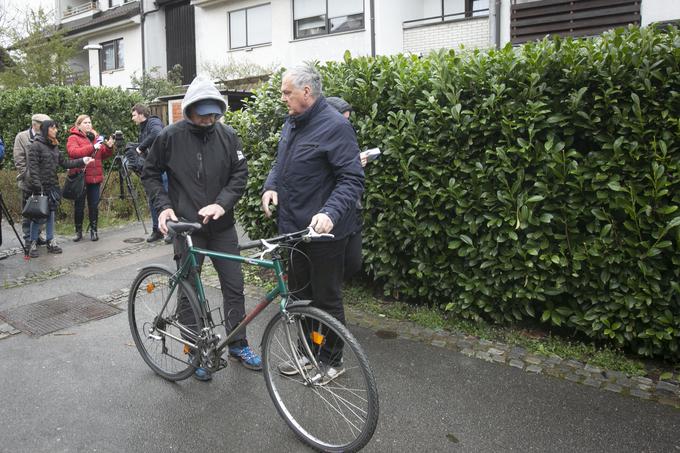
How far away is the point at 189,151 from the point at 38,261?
500 cm

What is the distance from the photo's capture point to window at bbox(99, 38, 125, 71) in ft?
91.1

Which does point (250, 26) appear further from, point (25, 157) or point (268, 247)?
point (268, 247)

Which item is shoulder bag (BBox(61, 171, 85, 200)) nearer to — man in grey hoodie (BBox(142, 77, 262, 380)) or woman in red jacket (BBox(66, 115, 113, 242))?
woman in red jacket (BBox(66, 115, 113, 242))

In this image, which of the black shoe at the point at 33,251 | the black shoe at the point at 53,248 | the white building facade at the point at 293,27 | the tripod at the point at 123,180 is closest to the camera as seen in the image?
the black shoe at the point at 33,251

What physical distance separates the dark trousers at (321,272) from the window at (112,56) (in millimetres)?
26711

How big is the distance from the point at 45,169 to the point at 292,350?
250 inches

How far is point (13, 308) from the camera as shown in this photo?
5984mm

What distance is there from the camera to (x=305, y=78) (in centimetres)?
369

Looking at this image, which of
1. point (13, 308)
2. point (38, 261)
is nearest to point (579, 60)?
point (13, 308)

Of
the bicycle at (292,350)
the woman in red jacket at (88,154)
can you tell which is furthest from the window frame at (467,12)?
the bicycle at (292,350)

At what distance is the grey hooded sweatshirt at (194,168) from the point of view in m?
4.10

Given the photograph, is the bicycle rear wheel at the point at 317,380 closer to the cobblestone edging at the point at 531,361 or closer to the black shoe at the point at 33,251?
the cobblestone edging at the point at 531,361

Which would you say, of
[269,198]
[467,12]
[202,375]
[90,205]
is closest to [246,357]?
[202,375]

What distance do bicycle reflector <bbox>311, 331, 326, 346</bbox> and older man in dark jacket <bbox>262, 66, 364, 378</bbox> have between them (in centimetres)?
51
